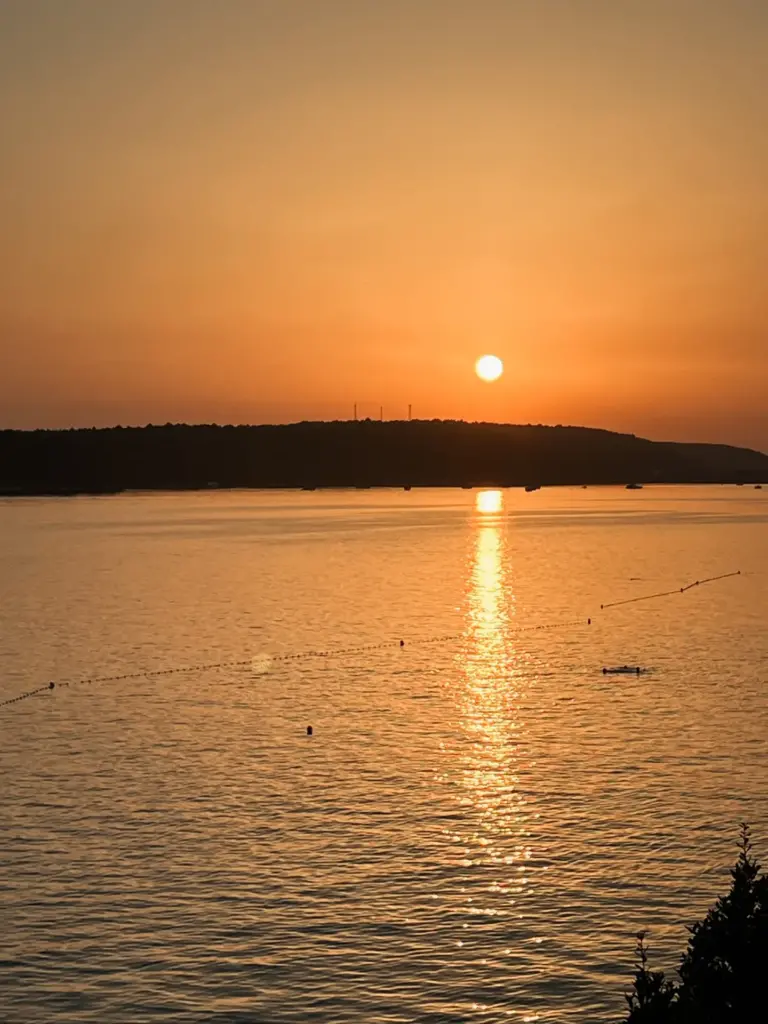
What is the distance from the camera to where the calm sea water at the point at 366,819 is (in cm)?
2691

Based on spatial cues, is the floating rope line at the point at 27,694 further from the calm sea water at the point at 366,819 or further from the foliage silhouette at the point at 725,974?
the foliage silhouette at the point at 725,974

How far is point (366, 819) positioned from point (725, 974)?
784 inches

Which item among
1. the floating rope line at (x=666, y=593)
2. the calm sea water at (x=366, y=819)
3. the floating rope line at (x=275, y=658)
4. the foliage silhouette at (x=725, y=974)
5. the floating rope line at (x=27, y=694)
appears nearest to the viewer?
the foliage silhouette at (x=725, y=974)

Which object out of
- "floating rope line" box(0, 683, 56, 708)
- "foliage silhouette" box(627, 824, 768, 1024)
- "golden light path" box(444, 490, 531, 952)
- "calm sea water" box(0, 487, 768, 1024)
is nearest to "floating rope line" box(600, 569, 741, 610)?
"calm sea water" box(0, 487, 768, 1024)

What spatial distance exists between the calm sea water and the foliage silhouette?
6247 mm

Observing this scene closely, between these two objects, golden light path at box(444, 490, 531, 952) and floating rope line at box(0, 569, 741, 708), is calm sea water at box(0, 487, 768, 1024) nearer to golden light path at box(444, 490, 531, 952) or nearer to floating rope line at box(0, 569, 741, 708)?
golden light path at box(444, 490, 531, 952)

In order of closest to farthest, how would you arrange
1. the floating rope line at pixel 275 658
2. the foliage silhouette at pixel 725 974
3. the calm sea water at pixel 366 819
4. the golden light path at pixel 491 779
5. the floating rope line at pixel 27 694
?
the foliage silhouette at pixel 725 974, the calm sea water at pixel 366 819, the golden light path at pixel 491 779, the floating rope line at pixel 27 694, the floating rope line at pixel 275 658

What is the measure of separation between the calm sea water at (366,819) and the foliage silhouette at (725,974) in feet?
20.5

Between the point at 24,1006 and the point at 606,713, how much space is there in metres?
34.7

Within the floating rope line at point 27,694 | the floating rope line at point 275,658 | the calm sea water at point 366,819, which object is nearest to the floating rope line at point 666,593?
the floating rope line at point 275,658

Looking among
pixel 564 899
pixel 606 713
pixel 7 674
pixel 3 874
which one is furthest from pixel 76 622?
pixel 564 899

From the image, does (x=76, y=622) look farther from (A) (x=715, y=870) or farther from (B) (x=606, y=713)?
(A) (x=715, y=870)

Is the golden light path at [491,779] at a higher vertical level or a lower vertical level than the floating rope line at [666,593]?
lower

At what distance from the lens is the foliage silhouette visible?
18.3 m
